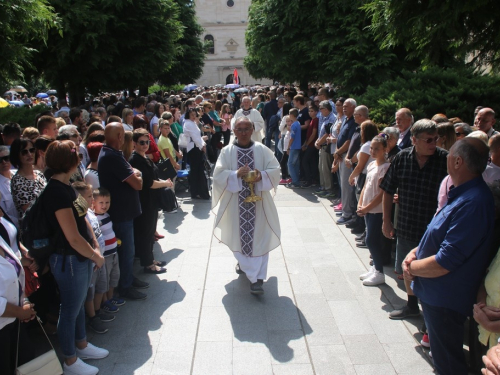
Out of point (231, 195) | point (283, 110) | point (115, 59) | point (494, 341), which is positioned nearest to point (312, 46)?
point (283, 110)

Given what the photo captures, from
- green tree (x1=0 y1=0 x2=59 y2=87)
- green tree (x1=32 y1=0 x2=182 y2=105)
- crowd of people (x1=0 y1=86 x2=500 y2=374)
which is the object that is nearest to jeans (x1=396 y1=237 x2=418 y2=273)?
crowd of people (x1=0 y1=86 x2=500 y2=374)

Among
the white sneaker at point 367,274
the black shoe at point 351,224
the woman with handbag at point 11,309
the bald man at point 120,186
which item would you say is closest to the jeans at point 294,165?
the black shoe at point 351,224

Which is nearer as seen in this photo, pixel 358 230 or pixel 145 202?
pixel 145 202

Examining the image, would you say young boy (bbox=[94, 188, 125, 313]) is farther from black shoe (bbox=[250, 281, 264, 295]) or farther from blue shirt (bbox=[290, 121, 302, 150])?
blue shirt (bbox=[290, 121, 302, 150])

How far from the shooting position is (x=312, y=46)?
15898 mm

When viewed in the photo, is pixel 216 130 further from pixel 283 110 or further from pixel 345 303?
pixel 345 303

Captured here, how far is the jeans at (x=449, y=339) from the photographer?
10.9ft

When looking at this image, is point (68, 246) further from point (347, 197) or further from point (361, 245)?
point (347, 197)

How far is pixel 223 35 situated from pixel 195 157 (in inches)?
2453

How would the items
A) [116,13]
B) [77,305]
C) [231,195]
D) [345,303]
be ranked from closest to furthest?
1. [77,305]
2. [345,303]
3. [231,195]
4. [116,13]

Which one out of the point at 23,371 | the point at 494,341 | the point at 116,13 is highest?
the point at 116,13

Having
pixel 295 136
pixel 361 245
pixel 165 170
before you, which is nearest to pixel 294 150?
pixel 295 136

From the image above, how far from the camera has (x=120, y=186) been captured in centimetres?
510

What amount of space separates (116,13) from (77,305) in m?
14.0
